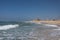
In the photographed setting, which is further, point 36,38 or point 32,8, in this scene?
point 32,8

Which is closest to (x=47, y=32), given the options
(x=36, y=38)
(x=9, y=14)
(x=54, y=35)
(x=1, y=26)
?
(x=54, y=35)

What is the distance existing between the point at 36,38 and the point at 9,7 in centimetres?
78

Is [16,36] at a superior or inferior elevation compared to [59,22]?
inferior

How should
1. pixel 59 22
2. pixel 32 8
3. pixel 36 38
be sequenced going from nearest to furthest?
pixel 36 38, pixel 32 8, pixel 59 22

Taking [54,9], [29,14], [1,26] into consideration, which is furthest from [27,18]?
[1,26]

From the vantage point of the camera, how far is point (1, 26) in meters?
3.28

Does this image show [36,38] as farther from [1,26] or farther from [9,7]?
[1,26]

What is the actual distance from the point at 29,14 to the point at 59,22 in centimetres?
68

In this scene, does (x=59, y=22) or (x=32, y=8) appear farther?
(x=59, y=22)

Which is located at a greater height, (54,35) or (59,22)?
(59,22)

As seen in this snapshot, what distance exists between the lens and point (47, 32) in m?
2.94

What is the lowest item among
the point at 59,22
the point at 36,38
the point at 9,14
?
the point at 36,38

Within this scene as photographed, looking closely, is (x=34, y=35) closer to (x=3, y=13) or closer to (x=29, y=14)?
(x=29, y=14)

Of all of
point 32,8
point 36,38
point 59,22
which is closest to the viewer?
point 36,38
